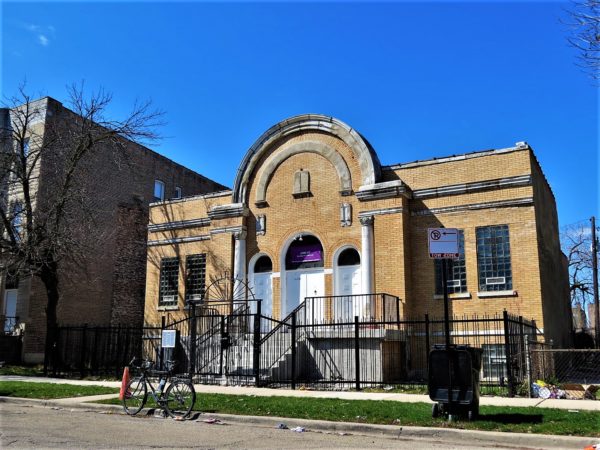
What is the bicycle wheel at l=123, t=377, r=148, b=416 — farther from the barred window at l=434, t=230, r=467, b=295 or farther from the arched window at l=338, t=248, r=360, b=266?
the barred window at l=434, t=230, r=467, b=295

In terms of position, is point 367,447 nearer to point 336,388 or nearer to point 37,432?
point 37,432

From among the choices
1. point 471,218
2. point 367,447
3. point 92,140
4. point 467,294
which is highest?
point 92,140

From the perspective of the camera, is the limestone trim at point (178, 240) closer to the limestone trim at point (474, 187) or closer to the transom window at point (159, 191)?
the transom window at point (159, 191)

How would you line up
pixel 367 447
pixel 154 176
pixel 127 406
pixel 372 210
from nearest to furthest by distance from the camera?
pixel 367 447 → pixel 127 406 → pixel 372 210 → pixel 154 176

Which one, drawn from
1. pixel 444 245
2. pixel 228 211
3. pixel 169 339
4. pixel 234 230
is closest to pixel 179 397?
pixel 169 339

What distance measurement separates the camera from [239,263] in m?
23.0

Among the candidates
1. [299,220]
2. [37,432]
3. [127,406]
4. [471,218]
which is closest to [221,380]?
[127,406]

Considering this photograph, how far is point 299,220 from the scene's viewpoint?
22.2 m

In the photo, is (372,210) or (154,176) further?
(154,176)

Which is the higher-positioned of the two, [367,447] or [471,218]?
[471,218]

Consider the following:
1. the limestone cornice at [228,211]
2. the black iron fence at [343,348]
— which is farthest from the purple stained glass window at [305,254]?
the limestone cornice at [228,211]

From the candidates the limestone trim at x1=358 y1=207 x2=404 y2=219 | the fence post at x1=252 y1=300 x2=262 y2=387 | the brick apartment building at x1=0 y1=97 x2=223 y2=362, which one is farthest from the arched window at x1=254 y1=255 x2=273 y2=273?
the brick apartment building at x1=0 y1=97 x2=223 y2=362

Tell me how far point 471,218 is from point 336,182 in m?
5.07

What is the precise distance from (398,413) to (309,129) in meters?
14.0
